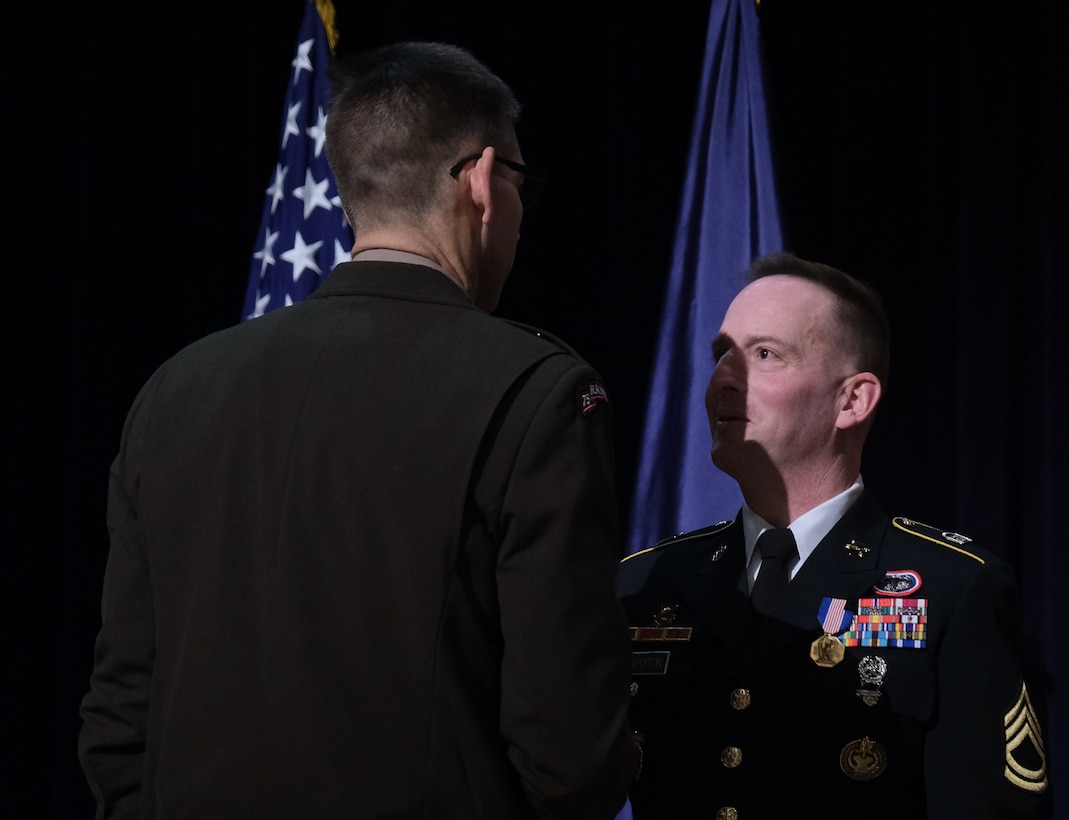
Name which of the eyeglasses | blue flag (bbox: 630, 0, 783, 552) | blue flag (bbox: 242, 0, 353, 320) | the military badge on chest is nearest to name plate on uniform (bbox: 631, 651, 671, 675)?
the military badge on chest

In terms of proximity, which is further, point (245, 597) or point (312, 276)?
point (312, 276)

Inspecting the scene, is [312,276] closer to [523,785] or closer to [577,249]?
[577,249]

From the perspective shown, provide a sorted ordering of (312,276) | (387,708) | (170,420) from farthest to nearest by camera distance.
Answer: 1. (312,276)
2. (170,420)
3. (387,708)

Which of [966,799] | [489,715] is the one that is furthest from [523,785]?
[966,799]

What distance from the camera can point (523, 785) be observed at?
1.12 metres

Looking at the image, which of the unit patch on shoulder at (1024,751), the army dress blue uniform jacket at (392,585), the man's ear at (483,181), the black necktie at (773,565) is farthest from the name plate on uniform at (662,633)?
the man's ear at (483,181)

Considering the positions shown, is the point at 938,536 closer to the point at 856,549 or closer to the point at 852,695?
the point at 856,549

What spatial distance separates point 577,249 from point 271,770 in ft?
8.81

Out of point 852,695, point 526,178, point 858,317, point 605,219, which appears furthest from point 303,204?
point 852,695

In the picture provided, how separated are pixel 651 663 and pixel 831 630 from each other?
0.96ft

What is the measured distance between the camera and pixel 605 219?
3.62 meters

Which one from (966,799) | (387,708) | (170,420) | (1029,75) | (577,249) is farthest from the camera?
(577,249)

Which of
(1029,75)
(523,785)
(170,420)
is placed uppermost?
(1029,75)

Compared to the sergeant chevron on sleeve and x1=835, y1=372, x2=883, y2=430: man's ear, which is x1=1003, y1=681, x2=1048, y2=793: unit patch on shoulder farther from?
x1=835, y1=372, x2=883, y2=430: man's ear
